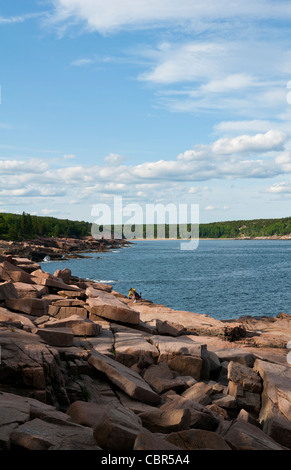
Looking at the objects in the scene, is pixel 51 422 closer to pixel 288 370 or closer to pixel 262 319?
pixel 288 370

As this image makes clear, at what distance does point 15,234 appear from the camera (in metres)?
130

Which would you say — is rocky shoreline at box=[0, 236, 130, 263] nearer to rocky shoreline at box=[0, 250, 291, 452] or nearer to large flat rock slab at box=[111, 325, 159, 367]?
rocky shoreline at box=[0, 250, 291, 452]

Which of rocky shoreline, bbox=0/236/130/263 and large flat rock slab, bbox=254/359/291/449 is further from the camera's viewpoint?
rocky shoreline, bbox=0/236/130/263

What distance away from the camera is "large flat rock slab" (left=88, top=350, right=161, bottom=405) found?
1106cm

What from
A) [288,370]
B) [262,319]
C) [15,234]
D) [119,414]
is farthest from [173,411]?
[15,234]

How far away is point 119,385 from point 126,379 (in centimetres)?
24

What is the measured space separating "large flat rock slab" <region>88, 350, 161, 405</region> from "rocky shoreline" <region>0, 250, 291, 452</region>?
0.09 feet

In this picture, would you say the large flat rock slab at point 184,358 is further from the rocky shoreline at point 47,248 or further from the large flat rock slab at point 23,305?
the rocky shoreline at point 47,248

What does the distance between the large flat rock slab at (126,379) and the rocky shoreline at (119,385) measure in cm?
3

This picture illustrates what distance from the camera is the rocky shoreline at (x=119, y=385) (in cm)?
669

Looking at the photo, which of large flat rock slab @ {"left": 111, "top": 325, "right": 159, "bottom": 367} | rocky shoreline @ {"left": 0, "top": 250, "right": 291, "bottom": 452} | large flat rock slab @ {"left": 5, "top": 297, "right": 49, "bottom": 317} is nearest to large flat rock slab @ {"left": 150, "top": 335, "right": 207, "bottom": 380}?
rocky shoreline @ {"left": 0, "top": 250, "right": 291, "bottom": 452}

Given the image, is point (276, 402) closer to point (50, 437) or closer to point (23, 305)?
point (50, 437)

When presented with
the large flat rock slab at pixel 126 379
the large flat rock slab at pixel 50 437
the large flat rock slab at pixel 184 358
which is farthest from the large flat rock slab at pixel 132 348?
the large flat rock slab at pixel 50 437
